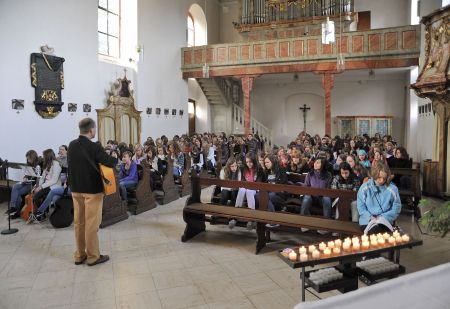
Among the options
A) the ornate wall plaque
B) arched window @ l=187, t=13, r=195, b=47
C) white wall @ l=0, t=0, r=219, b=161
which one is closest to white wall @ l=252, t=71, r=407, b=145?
arched window @ l=187, t=13, r=195, b=47

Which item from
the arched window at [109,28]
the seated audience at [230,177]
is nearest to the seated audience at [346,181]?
the seated audience at [230,177]

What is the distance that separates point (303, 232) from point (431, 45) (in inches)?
208

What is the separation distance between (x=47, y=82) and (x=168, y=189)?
16.8 ft

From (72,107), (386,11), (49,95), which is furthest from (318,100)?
(49,95)

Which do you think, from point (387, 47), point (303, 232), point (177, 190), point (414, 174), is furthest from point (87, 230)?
point (387, 47)

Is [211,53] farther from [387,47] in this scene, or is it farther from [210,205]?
[210,205]

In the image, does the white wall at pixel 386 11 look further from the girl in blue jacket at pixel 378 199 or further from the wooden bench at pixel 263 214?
the girl in blue jacket at pixel 378 199

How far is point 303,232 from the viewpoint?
5.31m

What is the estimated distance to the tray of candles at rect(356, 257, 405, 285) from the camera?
319 centimetres

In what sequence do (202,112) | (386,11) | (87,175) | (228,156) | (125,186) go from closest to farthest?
1. (87,175)
2. (125,186)
3. (228,156)
4. (386,11)
5. (202,112)

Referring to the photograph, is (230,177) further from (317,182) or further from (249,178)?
(317,182)

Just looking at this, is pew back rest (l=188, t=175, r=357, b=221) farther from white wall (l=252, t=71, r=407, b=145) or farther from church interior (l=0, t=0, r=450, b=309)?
white wall (l=252, t=71, r=407, b=145)

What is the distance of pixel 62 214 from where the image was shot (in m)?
6.46

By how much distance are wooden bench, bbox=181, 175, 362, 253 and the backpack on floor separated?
6.98ft
